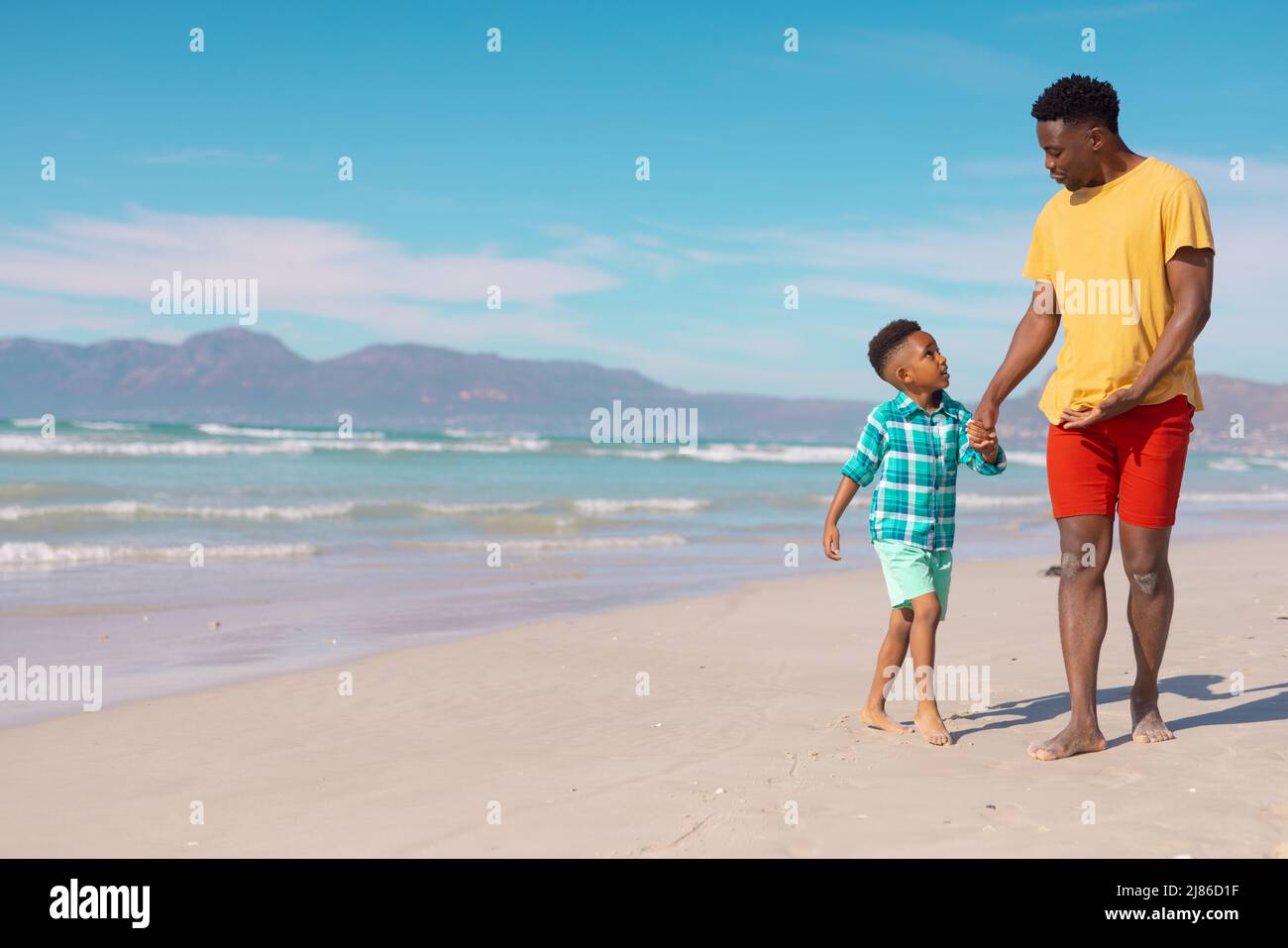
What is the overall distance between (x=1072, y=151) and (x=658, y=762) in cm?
257

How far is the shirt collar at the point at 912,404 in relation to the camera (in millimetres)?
4469

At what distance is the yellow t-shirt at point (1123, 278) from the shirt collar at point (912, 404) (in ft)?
2.30

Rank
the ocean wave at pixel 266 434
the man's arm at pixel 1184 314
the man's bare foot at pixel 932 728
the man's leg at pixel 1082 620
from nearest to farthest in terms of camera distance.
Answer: the man's arm at pixel 1184 314 → the man's leg at pixel 1082 620 → the man's bare foot at pixel 932 728 → the ocean wave at pixel 266 434

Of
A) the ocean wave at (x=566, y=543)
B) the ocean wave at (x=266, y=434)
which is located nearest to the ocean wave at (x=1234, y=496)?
the ocean wave at (x=566, y=543)

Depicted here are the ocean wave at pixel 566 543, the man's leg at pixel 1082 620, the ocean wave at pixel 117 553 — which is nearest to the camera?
the man's leg at pixel 1082 620

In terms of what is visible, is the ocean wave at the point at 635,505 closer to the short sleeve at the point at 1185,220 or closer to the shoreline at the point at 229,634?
the shoreline at the point at 229,634

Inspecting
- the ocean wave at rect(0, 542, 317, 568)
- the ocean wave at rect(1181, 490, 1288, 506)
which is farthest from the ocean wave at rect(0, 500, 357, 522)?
the ocean wave at rect(1181, 490, 1288, 506)

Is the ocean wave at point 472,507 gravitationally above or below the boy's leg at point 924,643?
above

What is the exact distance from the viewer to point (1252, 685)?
4977 mm

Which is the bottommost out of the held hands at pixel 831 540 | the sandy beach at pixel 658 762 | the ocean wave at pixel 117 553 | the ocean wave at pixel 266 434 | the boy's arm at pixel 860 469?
the sandy beach at pixel 658 762

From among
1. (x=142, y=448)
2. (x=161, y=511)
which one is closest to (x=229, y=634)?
(x=161, y=511)

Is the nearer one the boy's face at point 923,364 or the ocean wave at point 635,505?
the boy's face at point 923,364

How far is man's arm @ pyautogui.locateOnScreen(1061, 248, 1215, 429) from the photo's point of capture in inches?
138

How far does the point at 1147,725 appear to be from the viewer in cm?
392
